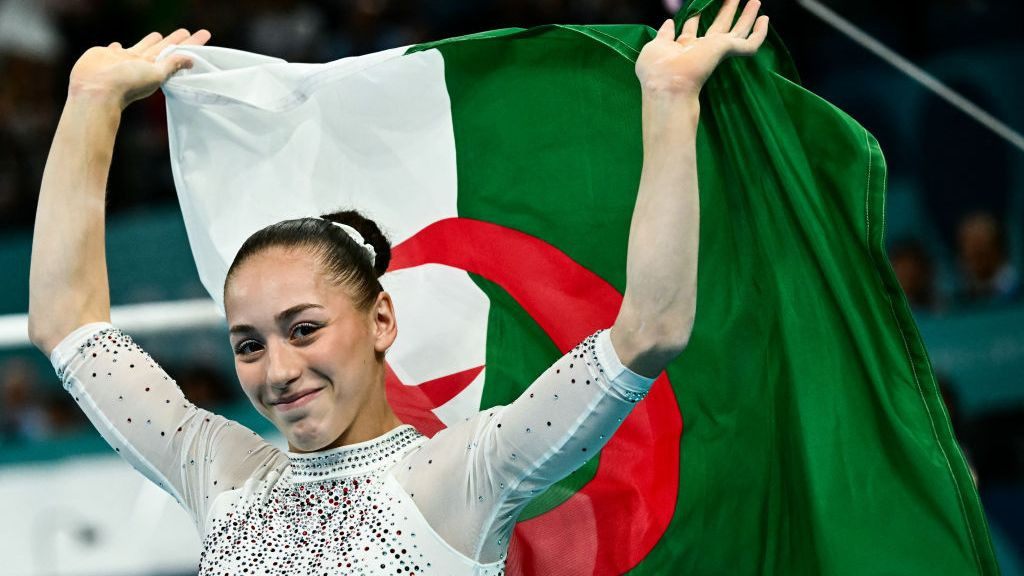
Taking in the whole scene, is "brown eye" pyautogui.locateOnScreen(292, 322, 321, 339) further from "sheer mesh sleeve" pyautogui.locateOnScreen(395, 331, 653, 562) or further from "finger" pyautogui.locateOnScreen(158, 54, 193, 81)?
"finger" pyautogui.locateOnScreen(158, 54, 193, 81)

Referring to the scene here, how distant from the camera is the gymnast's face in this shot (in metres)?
1.86

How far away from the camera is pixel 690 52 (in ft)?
5.79

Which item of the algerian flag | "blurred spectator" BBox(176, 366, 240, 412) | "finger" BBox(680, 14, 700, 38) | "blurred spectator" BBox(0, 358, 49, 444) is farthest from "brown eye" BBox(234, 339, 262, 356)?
"blurred spectator" BBox(0, 358, 49, 444)

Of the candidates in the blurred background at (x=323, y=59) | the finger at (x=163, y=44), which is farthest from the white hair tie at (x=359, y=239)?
the blurred background at (x=323, y=59)

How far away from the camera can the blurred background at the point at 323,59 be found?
13.1 feet

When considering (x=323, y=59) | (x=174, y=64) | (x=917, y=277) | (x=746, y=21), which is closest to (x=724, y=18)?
(x=746, y=21)

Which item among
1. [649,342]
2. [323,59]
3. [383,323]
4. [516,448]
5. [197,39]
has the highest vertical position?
[323,59]

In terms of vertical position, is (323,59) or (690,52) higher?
(323,59)

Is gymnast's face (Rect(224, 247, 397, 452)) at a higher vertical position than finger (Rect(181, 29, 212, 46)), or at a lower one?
lower

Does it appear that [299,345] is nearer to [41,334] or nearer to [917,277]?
[41,334]

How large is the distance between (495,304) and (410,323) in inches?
6.7

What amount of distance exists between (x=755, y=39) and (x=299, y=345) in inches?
30.6

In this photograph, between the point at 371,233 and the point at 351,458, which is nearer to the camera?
the point at 351,458

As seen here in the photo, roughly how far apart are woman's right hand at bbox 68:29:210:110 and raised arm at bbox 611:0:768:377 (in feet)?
3.18
